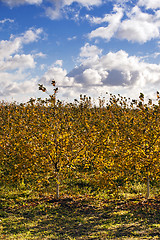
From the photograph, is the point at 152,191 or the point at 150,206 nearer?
the point at 150,206

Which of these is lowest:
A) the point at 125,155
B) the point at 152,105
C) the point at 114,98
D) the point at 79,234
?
the point at 79,234

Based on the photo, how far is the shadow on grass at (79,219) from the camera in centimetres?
779

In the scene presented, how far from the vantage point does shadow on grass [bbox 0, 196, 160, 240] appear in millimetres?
7789

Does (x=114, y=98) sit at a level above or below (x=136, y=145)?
above

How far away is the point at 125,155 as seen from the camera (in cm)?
1026

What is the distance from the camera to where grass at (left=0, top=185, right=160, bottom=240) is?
7.79m

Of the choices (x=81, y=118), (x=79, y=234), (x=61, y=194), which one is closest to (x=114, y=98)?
(x=81, y=118)

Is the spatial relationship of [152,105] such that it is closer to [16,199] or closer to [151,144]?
[151,144]

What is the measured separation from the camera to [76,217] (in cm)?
927

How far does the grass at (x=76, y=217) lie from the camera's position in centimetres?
779

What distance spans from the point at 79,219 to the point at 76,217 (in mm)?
230

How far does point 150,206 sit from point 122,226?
7.44 feet

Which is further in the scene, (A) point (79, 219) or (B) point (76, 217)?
(B) point (76, 217)

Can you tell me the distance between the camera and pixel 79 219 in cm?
908
